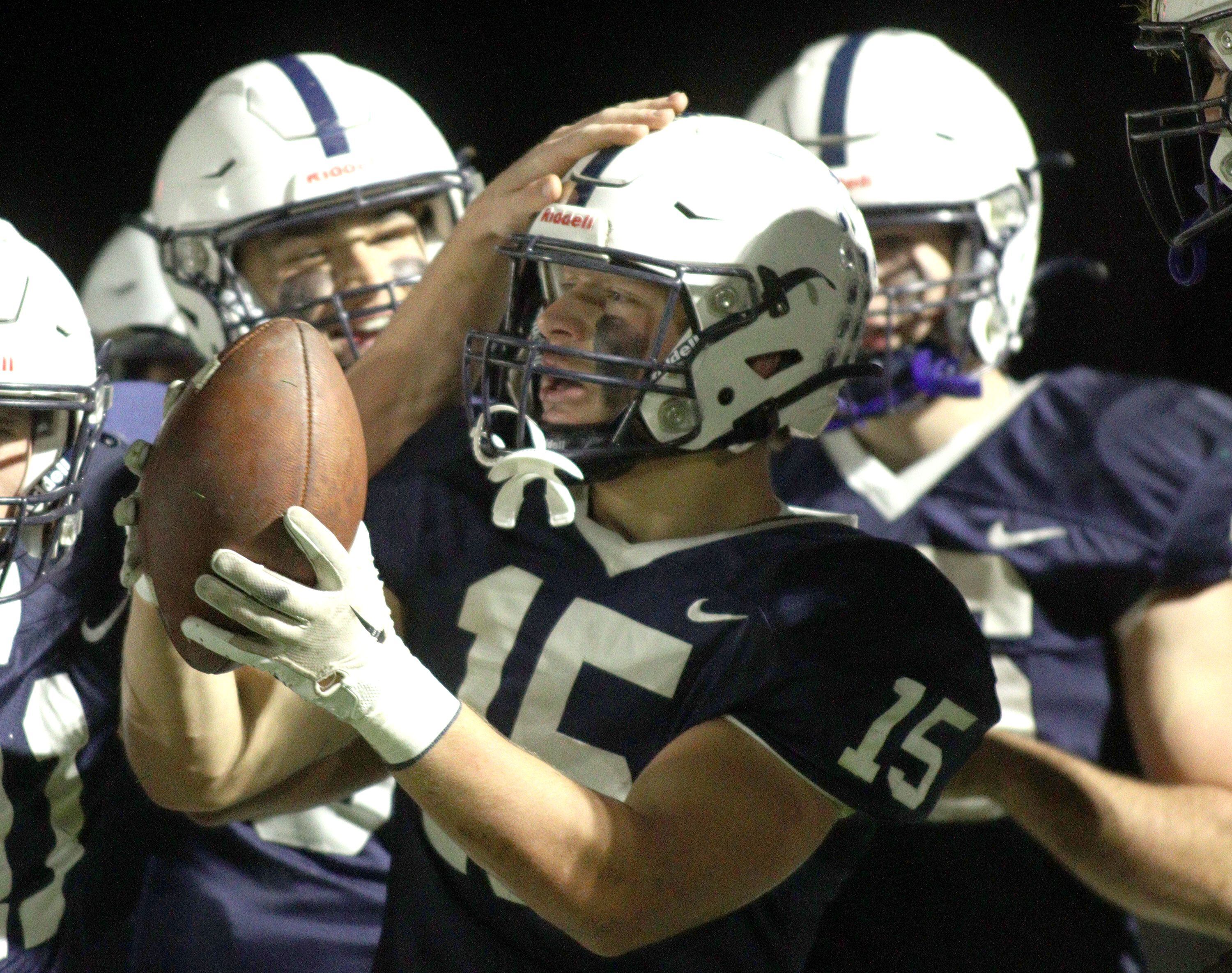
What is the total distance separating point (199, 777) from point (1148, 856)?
3.63ft

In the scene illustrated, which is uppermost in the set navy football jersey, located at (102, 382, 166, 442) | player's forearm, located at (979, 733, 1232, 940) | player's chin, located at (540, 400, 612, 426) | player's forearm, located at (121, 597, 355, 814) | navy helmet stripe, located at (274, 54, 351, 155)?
navy helmet stripe, located at (274, 54, 351, 155)

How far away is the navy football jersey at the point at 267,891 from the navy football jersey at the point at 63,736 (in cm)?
21

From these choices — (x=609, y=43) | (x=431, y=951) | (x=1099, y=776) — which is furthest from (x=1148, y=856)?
(x=609, y=43)

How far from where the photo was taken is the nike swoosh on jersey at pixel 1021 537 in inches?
88.5

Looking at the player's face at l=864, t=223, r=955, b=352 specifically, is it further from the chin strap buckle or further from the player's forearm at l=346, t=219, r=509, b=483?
the chin strap buckle

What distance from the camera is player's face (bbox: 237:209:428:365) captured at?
7.39 ft

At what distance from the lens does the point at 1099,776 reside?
1969mm

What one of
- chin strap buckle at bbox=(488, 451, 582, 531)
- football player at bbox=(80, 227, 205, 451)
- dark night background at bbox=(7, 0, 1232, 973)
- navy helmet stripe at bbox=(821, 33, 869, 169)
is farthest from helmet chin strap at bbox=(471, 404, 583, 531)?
dark night background at bbox=(7, 0, 1232, 973)

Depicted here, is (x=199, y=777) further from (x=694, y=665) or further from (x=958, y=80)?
(x=958, y=80)

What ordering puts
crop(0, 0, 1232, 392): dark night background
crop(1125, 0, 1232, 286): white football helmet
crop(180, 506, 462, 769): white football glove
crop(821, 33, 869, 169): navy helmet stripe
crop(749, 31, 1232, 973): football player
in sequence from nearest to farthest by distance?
crop(180, 506, 462, 769): white football glove
crop(1125, 0, 1232, 286): white football helmet
crop(749, 31, 1232, 973): football player
crop(821, 33, 869, 169): navy helmet stripe
crop(0, 0, 1232, 392): dark night background

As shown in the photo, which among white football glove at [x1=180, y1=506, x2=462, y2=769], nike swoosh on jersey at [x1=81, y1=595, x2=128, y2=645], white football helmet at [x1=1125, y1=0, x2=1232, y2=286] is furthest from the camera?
nike swoosh on jersey at [x1=81, y1=595, x2=128, y2=645]

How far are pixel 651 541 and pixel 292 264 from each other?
91 cm

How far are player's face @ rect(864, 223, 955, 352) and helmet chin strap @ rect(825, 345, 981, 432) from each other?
3 centimetres

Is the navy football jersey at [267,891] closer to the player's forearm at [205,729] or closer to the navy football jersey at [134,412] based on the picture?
the navy football jersey at [134,412]
